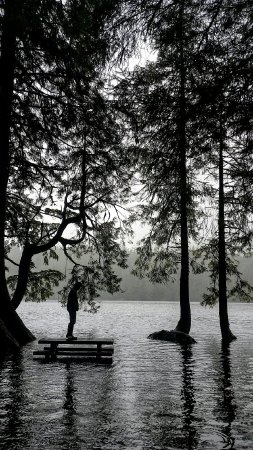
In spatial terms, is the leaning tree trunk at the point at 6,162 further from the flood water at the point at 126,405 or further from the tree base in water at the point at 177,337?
the tree base in water at the point at 177,337

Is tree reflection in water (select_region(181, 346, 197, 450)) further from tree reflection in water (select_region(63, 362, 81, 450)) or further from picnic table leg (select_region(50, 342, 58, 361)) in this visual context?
picnic table leg (select_region(50, 342, 58, 361))

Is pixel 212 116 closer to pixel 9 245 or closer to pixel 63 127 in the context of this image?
pixel 63 127

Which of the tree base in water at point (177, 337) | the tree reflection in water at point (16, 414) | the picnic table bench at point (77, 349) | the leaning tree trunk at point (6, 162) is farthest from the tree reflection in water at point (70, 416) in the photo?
the tree base in water at point (177, 337)


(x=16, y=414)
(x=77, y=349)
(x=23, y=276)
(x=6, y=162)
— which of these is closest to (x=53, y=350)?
(x=77, y=349)

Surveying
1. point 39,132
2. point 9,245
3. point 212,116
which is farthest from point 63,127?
point 212,116

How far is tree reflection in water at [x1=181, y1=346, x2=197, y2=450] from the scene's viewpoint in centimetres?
627

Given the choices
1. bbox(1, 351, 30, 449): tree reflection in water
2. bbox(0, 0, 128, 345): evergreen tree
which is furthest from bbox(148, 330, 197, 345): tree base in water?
bbox(1, 351, 30, 449): tree reflection in water

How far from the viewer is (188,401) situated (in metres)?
8.51

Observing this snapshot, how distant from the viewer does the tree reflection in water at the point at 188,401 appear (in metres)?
6.27

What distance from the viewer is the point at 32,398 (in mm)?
8578

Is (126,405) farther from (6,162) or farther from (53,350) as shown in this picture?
(6,162)

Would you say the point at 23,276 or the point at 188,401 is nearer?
the point at 188,401

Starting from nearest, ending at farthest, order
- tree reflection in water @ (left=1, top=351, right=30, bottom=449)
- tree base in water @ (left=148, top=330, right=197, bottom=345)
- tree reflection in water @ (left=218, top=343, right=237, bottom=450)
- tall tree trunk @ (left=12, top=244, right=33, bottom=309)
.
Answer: tree reflection in water @ (left=1, top=351, right=30, bottom=449) → tree reflection in water @ (left=218, top=343, right=237, bottom=450) → tall tree trunk @ (left=12, top=244, right=33, bottom=309) → tree base in water @ (left=148, top=330, right=197, bottom=345)

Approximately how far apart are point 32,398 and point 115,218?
14392mm
